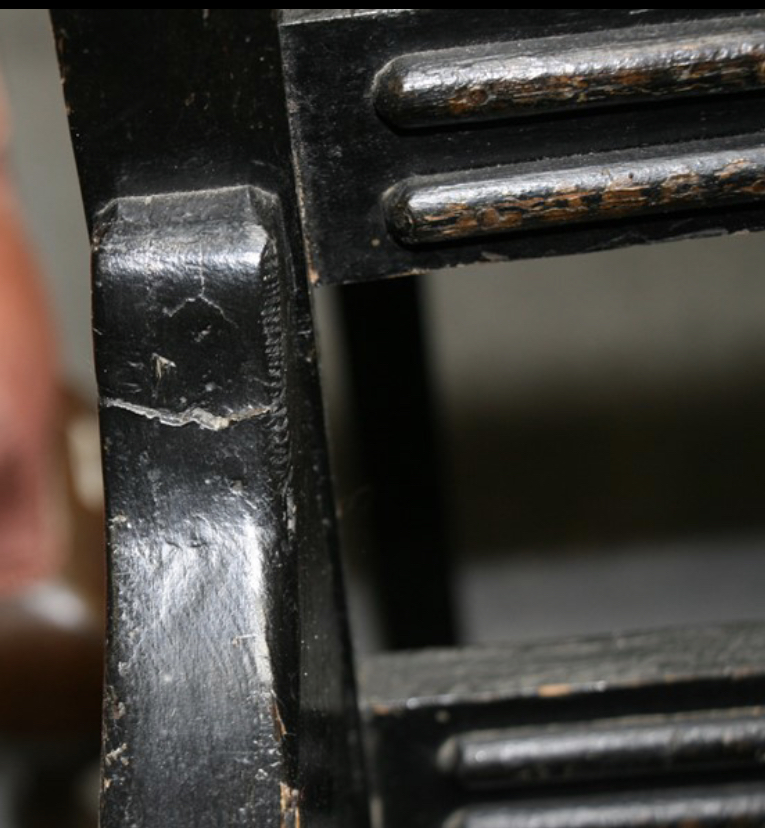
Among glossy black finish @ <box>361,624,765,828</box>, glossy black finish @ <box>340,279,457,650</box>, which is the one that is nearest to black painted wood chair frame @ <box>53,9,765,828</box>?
glossy black finish @ <box>361,624,765,828</box>

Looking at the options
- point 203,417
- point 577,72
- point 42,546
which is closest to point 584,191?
point 577,72

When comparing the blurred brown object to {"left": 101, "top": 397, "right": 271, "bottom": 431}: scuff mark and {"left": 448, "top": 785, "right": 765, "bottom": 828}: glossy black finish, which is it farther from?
{"left": 101, "top": 397, "right": 271, "bottom": 431}: scuff mark

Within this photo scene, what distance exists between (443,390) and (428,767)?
1.00 metres

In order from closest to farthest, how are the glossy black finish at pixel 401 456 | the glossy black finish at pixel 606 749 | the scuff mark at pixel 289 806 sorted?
the scuff mark at pixel 289 806 < the glossy black finish at pixel 606 749 < the glossy black finish at pixel 401 456

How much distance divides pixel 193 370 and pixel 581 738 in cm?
24

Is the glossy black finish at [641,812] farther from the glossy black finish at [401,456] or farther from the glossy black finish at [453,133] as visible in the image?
the glossy black finish at [401,456]

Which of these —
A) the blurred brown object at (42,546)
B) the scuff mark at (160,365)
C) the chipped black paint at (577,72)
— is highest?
the chipped black paint at (577,72)

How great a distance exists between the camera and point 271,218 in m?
0.44

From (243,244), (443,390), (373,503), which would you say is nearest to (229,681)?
(243,244)

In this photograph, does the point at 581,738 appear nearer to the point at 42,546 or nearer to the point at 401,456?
the point at 401,456

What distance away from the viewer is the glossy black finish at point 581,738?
0.56m

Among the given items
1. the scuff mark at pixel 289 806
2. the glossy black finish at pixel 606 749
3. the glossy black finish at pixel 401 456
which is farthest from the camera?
the glossy black finish at pixel 401 456

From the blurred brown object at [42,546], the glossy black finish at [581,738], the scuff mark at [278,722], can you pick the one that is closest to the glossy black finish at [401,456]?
the blurred brown object at [42,546]

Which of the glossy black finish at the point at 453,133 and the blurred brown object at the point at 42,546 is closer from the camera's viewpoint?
the glossy black finish at the point at 453,133
